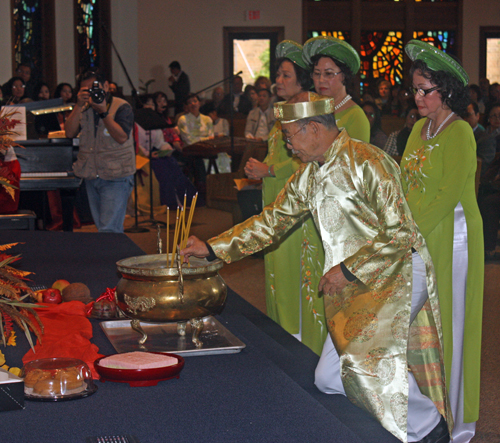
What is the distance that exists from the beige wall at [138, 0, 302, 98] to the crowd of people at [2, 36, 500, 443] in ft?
33.4

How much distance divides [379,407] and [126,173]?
2396 millimetres

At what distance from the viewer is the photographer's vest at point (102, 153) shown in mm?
3730

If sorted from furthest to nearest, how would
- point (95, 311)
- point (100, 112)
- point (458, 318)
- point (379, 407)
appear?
point (100, 112), point (458, 318), point (95, 311), point (379, 407)

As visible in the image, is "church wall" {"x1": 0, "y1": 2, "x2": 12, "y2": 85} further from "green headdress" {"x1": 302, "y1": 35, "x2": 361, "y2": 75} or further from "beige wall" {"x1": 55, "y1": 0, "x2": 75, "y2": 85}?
"green headdress" {"x1": 302, "y1": 35, "x2": 361, "y2": 75}

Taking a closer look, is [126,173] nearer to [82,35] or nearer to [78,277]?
[78,277]

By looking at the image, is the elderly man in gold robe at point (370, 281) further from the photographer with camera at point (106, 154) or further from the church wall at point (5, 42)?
the church wall at point (5, 42)

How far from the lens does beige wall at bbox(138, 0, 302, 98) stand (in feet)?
41.5

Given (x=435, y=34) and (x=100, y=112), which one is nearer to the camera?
(x=100, y=112)

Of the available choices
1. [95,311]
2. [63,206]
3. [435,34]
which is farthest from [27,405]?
[435,34]

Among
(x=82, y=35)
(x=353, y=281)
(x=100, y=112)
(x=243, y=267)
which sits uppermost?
(x=82, y=35)

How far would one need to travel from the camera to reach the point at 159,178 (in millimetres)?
7539

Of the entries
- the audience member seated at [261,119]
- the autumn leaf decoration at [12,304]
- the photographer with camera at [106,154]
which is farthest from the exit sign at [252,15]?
the autumn leaf decoration at [12,304]

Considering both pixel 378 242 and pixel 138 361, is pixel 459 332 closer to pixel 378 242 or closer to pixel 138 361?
pixel 378 242

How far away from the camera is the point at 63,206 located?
4867 mm
